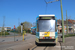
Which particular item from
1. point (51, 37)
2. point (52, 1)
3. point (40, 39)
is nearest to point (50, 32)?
point (51, 37)

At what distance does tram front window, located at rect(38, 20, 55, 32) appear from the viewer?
9.77 meters

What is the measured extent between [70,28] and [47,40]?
217ft

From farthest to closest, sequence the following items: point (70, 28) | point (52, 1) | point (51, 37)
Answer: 1. point (70, 28)
2. point (52, 1)
3. point (51, 37)

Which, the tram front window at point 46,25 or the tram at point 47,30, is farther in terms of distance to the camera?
the tram front window at point 46,25

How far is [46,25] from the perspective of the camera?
990cm

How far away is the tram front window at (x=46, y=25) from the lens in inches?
385

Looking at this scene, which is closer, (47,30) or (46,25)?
(47,30)

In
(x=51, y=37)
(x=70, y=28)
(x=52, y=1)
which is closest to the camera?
(x=51, y=37)

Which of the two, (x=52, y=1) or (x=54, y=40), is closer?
(x=54, y=40)

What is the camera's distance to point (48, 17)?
394 inches

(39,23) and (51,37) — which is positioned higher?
(39,23)

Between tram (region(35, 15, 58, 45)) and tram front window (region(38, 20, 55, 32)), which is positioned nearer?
tram (region(35, 15, 58, 45))

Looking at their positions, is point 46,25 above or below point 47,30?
above

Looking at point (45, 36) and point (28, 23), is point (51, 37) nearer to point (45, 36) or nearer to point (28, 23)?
point (45, 36)
